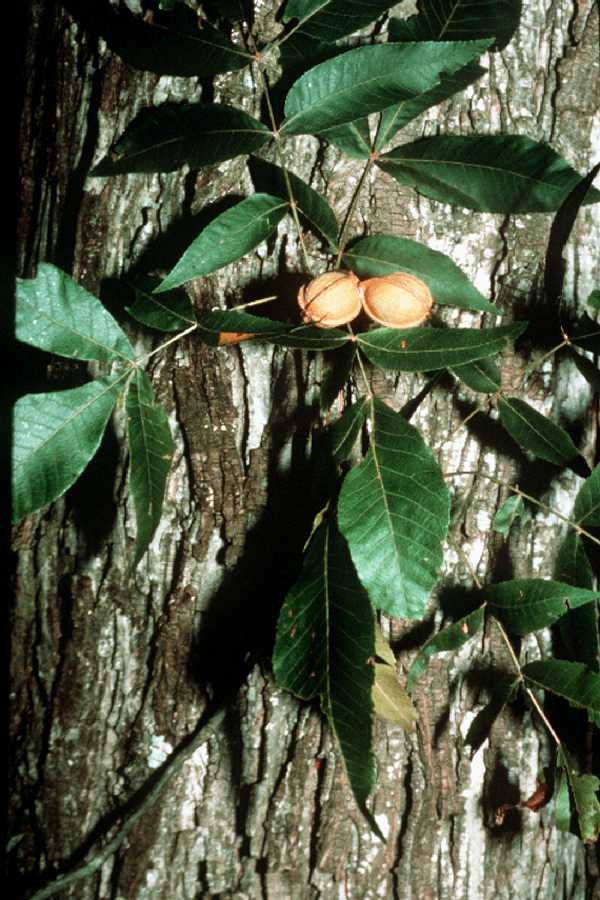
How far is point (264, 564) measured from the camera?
111 centimetres

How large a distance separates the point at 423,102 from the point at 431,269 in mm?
241

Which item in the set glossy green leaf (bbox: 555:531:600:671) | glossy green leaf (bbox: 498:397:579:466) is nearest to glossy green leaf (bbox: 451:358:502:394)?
glossy green leaf (bbox: 498:397:579:466)

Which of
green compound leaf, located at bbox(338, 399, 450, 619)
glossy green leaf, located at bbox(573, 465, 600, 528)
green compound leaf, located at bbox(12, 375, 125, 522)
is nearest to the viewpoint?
green compound leaf, located at bbox(338, 399, 450, 619)

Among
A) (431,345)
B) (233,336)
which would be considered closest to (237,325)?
(233,336)

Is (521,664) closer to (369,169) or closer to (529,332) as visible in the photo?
(529,332)

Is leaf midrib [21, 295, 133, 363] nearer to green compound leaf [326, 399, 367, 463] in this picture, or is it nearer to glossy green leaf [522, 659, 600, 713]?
green compound leaf [326, 399, 367, 463]

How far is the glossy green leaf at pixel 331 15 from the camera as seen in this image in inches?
37.3

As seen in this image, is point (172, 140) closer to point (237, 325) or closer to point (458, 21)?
point (237, 325)

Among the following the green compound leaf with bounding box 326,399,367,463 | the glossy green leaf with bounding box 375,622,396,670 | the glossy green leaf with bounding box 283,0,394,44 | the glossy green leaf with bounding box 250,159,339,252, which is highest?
the glossy green leaf with bounding box 283,0,394,44

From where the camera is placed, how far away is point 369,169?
3.39 ft

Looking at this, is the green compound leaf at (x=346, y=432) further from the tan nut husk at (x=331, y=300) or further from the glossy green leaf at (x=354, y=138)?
the glossy green leaf at (x=354, y=138)

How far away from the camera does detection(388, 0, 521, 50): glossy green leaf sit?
973 millimetres

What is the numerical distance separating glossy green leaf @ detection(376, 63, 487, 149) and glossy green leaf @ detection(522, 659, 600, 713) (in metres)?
0.79

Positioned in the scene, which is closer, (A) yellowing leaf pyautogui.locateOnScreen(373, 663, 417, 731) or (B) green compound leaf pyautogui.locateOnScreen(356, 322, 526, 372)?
(B) green compound leaf pyautogui.locateOnScreen(356, 322, 526, 372)
